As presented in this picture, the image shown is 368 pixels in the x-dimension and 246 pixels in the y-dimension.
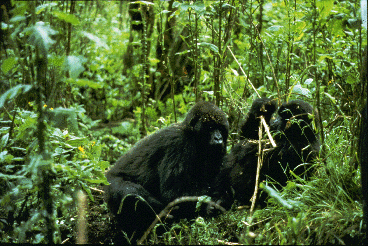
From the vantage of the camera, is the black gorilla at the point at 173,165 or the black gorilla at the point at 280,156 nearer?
the black gorilla at the point at 173,165

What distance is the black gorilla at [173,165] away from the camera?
3.44 metres

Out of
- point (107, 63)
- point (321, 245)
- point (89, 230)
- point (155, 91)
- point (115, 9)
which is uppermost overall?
point (115, 9)

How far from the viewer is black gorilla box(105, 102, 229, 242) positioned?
3443 millimetres

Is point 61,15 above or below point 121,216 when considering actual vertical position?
above

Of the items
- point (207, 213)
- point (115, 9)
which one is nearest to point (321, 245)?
point (207, 213)

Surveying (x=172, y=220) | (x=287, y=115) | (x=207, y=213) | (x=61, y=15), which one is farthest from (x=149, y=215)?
(x=61, y=15)

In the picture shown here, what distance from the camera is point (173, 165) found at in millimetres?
3564

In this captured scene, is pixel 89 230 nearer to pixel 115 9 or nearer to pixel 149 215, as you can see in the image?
pixel 149 215

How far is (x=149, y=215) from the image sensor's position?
341cm

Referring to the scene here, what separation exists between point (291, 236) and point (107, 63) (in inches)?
241

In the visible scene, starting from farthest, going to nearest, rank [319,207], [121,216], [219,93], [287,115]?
[219,93]
[287,115]
[121,216]
[319,207]

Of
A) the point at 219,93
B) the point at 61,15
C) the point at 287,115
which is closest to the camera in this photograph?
the point at 61,15

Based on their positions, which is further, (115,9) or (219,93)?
(115,9)

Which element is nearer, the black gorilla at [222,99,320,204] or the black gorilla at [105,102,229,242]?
the black gorilla at [105,102,229,242]
